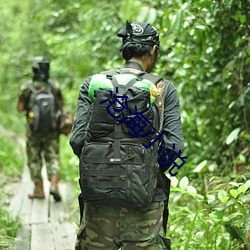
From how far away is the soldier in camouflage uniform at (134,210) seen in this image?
2.85m

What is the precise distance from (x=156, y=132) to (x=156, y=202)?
396mm

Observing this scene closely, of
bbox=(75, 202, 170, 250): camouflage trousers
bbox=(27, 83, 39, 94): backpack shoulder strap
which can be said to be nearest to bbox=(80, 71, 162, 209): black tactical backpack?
bbox=(75, 202, 170, 250): camouflage trousers

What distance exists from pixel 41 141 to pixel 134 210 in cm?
437

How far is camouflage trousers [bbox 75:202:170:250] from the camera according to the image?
2.84 metres

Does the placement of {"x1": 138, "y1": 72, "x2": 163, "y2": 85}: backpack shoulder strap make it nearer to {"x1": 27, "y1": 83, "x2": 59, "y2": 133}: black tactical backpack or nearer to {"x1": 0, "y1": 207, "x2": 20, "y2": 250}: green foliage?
{"x1": 0, "y1": 207, "x2": 20, "y2": 250}: green foliage

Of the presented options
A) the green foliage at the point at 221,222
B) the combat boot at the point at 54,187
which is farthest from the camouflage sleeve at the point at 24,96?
the green foliage at the point at 221,222

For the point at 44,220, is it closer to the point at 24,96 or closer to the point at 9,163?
the point at 24,96

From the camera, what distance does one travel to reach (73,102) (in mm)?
12820

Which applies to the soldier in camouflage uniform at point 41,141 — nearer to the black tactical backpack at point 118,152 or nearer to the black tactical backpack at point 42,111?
the black tactical backpack at point 42,111

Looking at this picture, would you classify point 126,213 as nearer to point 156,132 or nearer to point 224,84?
point 156,132

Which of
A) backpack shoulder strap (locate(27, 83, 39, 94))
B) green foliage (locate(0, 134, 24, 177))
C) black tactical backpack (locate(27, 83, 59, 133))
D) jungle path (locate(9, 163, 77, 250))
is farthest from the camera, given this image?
green foliage (locate(0, 134, 24, 177))

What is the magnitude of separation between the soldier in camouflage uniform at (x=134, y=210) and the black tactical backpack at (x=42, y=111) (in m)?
3.77

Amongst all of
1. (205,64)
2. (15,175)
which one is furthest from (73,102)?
(205,64)

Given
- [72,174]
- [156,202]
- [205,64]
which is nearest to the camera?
[156,202]
